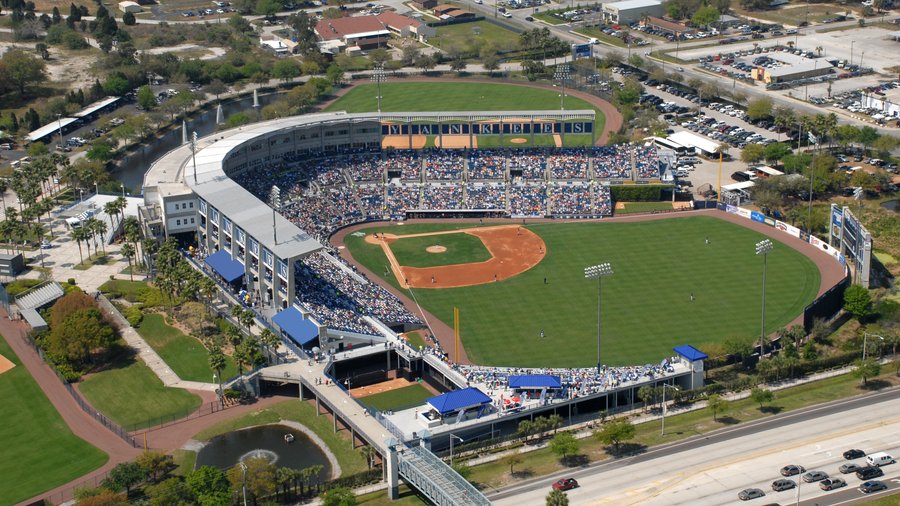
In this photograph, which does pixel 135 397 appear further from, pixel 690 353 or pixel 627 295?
pixel 627 295

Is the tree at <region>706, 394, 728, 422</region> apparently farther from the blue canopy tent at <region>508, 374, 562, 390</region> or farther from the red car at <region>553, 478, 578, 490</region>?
the red car at <region>553, 478, 578, 490</region>

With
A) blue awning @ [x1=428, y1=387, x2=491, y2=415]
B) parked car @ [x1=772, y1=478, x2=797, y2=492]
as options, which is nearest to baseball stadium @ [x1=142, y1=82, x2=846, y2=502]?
blue awning @ [x1=428, y1=387, x2=491, y2=415]

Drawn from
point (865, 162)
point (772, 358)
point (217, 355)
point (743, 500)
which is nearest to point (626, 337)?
point (772, 358)

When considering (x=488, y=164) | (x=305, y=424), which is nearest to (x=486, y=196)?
(x=488, y=164)

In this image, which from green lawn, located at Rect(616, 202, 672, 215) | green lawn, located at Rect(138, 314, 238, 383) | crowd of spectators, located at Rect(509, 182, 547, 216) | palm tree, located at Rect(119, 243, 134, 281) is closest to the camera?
green lawn, located at Rect(138, 314, 238, 383)

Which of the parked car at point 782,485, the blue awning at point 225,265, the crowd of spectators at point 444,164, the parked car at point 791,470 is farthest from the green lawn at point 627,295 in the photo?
the parked car at point 782,485

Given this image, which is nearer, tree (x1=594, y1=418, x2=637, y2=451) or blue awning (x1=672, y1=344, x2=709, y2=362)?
tree (x1=594, y1=418, x2=637, y2=451)

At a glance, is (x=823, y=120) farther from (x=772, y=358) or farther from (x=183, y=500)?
(x=183, y=500)
